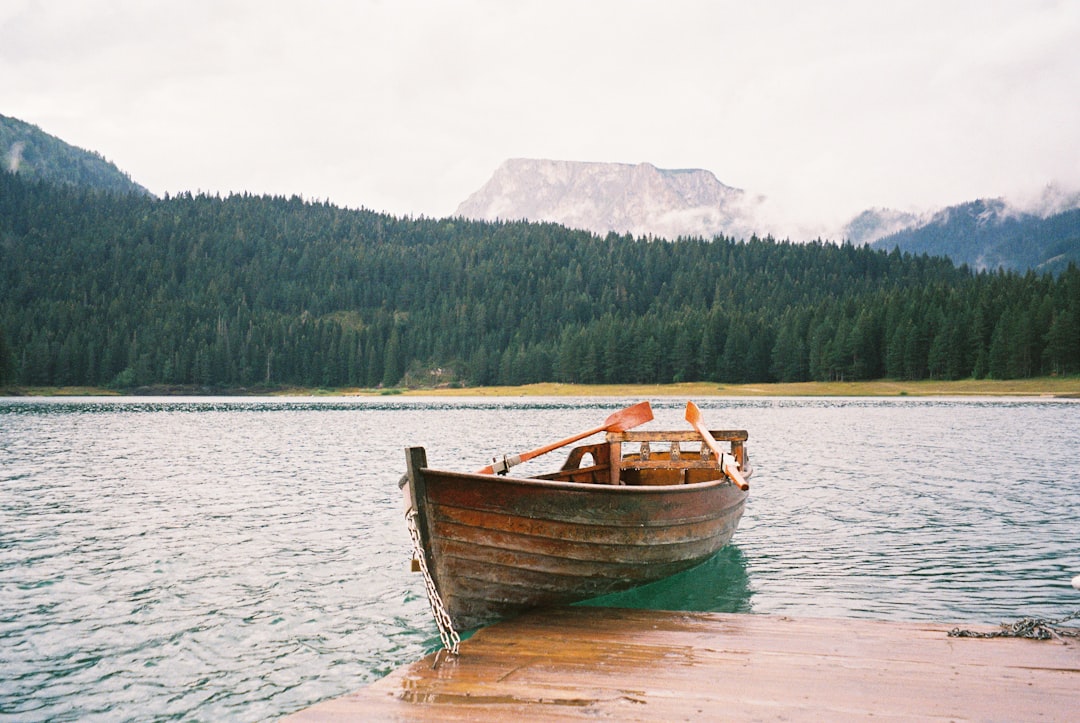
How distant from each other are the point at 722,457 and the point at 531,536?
4.56 m

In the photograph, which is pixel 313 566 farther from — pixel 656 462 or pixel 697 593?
pixel 697 593

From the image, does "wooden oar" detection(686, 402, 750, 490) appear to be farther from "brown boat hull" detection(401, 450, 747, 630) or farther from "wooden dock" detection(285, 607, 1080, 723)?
A: "wooden dock" detection(285, 607, 1080, 723)

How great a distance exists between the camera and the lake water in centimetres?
1005

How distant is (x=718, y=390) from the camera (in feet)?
451

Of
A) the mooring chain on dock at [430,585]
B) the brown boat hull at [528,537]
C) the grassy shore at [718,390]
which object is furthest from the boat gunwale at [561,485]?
the grassy shore at [718,390]

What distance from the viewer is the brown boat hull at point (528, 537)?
9.48 meters

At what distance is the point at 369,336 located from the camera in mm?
191250

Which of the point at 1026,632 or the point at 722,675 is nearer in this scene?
the point at 722,675

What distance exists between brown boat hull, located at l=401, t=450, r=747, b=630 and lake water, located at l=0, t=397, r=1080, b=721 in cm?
137

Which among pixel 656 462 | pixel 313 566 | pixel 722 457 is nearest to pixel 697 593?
→ pixel 722 457

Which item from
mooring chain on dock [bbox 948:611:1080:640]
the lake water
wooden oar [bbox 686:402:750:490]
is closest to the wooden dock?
mooring chain on dock [bbox 948:611:1080:640]

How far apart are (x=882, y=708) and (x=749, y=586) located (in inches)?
280

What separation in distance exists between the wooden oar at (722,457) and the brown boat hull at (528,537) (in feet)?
2.93

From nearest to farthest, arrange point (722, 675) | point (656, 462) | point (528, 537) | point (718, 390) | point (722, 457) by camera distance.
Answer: point (722, 675)
point (528, 537)
point (722, 457)
point (656, 462)
point (718, 390)
